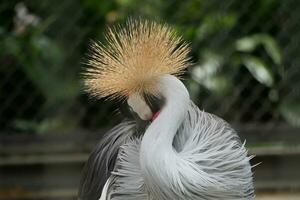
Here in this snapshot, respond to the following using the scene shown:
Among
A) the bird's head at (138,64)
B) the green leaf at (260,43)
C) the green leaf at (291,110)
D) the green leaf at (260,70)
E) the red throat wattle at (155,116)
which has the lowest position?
the green leaf at (291,110)

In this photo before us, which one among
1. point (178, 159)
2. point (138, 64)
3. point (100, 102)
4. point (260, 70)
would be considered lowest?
point (100, 102)

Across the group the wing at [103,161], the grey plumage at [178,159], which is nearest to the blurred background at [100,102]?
the wing at [103,161]

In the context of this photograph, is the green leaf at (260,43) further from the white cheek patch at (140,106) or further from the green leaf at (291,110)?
the white cheek patch at (140,106)

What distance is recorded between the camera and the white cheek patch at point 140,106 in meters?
1.40

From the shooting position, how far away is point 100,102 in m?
2.43

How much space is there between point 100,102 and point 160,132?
3.70 feet

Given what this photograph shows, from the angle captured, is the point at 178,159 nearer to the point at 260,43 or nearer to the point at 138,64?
the point at 138,64

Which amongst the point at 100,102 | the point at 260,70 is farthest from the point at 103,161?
the point at 260,70

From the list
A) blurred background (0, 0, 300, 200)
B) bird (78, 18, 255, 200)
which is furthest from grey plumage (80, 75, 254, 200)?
blurred background (0, 0, 300, 200)

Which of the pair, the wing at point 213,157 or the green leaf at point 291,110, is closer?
the wing at point 213,157

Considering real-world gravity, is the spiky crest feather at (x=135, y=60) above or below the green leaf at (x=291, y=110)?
above

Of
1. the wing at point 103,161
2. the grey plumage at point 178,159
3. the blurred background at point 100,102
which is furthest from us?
the blurred background at point 100,102

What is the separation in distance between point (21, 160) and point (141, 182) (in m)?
1.09

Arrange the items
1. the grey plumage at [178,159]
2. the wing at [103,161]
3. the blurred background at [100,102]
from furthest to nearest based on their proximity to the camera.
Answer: the blurred background at [100,102], the wing at [103,161], the grey plumage at [178,159]
